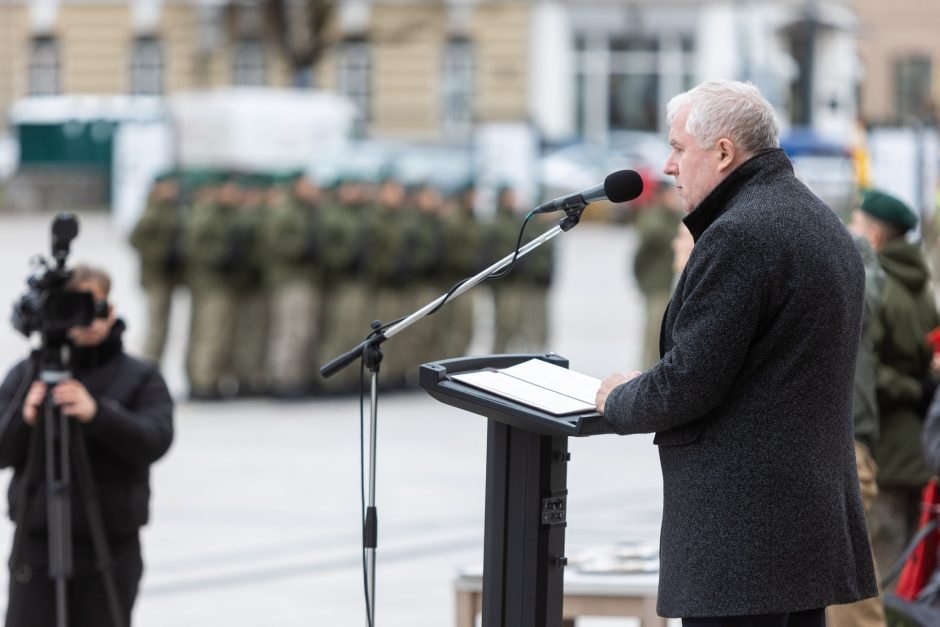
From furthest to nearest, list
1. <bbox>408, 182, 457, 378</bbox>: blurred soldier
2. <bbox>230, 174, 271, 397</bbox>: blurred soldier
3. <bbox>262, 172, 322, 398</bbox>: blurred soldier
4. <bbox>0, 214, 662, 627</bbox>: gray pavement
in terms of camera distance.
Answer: <bbox>408, 182, 457, 378</bbox>: blurred soldier
<bbox>230, 174, 271, 397</bbox>: blurred soldier
<bbox>262, 172, 322, 398</bbox>: blurred soldier
<bbox>0, 214, 662, 627</bbox>: gray pavement

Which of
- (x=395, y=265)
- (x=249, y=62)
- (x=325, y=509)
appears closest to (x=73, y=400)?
(x=325, y=509)

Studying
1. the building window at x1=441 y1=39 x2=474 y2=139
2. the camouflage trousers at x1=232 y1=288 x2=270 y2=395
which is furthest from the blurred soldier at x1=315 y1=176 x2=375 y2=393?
the building window at x1=441 y1=39 x2=474 y2=139

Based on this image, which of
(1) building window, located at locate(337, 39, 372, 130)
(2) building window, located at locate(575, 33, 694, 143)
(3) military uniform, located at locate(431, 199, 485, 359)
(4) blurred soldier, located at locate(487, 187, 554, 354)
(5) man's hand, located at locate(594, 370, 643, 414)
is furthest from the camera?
(2) building window, located at locate(575, 33, 694, 143)

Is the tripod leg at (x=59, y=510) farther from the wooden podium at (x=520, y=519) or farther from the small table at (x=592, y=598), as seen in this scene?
the wooden podium at (x=520, y=519)

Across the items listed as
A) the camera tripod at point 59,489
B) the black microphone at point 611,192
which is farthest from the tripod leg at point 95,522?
the black microphone at point 611,192

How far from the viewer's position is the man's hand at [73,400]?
5.48 metres

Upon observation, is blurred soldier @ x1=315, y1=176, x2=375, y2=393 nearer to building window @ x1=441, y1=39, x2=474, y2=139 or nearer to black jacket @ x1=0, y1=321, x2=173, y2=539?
black jacket @ x1=0, y1=321, x2=173, y2=539

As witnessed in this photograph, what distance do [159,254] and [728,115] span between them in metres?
11.8

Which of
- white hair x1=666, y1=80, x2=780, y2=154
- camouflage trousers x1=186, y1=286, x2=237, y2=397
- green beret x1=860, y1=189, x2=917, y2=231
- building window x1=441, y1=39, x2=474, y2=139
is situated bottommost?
camouflage trousers x1=186, y1=286, x2=237, y2=397

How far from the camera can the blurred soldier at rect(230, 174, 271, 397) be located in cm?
1538

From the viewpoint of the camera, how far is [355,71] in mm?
46062

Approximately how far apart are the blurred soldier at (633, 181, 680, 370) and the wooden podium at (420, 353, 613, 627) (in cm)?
1118

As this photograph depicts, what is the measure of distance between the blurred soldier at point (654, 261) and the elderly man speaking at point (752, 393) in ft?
37.6

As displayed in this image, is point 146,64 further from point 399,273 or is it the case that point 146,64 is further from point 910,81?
point 399,273
